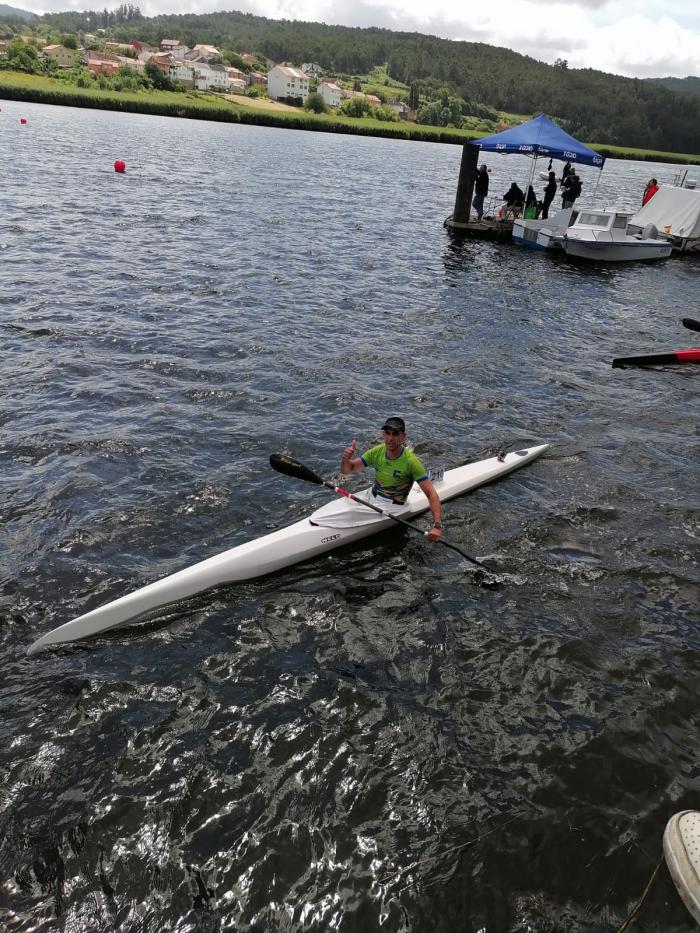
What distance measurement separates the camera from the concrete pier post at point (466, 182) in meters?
29.7

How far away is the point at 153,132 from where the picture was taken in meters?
71.3

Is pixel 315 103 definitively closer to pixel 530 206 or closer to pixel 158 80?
pixel 158 80

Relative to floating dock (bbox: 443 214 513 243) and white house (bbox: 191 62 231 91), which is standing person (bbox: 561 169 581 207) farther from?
white house (bbox: 191 62 231 91)

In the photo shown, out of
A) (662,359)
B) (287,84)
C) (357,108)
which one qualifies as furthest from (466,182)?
(287,84)

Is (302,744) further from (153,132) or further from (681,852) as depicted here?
(153,132)

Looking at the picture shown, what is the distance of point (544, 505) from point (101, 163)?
46.3 metres

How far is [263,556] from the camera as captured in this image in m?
8.70

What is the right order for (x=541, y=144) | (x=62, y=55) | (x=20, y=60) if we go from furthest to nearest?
(x=62, y=55), (x=20, y=60), (x=541, y=144)

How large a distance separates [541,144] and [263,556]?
27.2 metres

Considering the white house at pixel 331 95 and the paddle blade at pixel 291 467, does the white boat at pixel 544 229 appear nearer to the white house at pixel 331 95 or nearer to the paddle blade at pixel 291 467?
the paddle blade at pixel 291 467

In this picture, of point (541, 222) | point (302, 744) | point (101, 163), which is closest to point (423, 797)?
point (302, 744)

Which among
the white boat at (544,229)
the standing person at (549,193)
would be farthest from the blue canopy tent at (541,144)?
the white boat at (544,229)

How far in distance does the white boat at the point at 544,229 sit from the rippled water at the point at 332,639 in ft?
39.9

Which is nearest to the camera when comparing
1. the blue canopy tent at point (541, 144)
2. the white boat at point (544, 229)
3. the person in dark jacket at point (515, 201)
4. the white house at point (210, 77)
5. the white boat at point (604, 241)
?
the white boat at point (604, 241)
